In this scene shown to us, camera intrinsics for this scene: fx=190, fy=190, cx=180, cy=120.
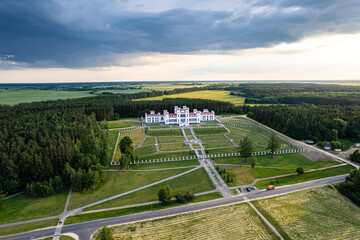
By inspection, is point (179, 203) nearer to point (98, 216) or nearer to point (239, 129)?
point (98, 216)

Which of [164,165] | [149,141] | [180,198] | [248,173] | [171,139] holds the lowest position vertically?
[248,173]

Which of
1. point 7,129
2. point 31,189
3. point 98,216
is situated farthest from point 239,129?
point 7,129

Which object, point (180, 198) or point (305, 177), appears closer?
point (180, 198)

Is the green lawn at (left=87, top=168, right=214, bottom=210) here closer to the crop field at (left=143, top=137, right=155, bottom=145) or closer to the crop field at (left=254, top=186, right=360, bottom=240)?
the crop field at (left=254, top=186, right=360, bottom=240)

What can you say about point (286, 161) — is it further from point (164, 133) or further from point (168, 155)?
point (164, 133)

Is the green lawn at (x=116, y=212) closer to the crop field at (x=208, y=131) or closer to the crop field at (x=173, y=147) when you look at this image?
the crop field at (x=173, y=147)

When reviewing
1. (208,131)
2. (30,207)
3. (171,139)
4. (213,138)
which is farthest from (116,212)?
(208,131)
